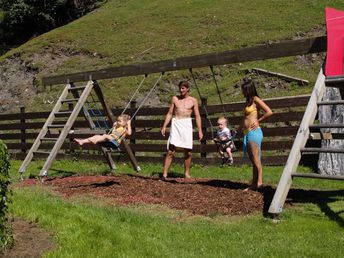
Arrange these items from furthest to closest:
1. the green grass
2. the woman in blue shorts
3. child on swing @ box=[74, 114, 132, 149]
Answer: the green grass
child on swing @ box=[74, 114, 132, 149]
the woman in blue shorts

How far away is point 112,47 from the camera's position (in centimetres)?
3017

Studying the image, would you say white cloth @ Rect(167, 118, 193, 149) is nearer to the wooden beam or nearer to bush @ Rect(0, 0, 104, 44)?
the wooden beam

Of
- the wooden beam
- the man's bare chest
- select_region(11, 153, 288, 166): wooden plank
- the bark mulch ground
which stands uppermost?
the wooden beam

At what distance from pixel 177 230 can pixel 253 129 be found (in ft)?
8.79

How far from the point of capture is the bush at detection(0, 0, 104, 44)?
145 ft

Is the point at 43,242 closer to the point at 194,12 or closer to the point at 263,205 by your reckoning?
the point at 263,205

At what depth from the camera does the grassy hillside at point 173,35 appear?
2566 centimetres

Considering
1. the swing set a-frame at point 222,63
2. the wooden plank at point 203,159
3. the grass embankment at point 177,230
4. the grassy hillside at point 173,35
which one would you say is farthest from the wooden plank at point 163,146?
the grassy hillside at point 173,35

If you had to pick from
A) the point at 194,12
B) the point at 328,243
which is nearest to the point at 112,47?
the point at 194,12

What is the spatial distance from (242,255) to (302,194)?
3.33m

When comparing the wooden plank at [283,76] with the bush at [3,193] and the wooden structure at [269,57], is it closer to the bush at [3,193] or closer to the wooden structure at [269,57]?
the wooden structure at [269,57]

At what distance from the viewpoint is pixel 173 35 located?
30.0m

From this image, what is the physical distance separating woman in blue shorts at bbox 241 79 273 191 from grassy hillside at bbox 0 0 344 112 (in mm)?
13092

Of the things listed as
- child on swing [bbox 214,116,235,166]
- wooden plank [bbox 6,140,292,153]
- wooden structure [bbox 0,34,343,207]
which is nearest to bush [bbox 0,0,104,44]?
wooden plank [bbox 6,140,292,153]
